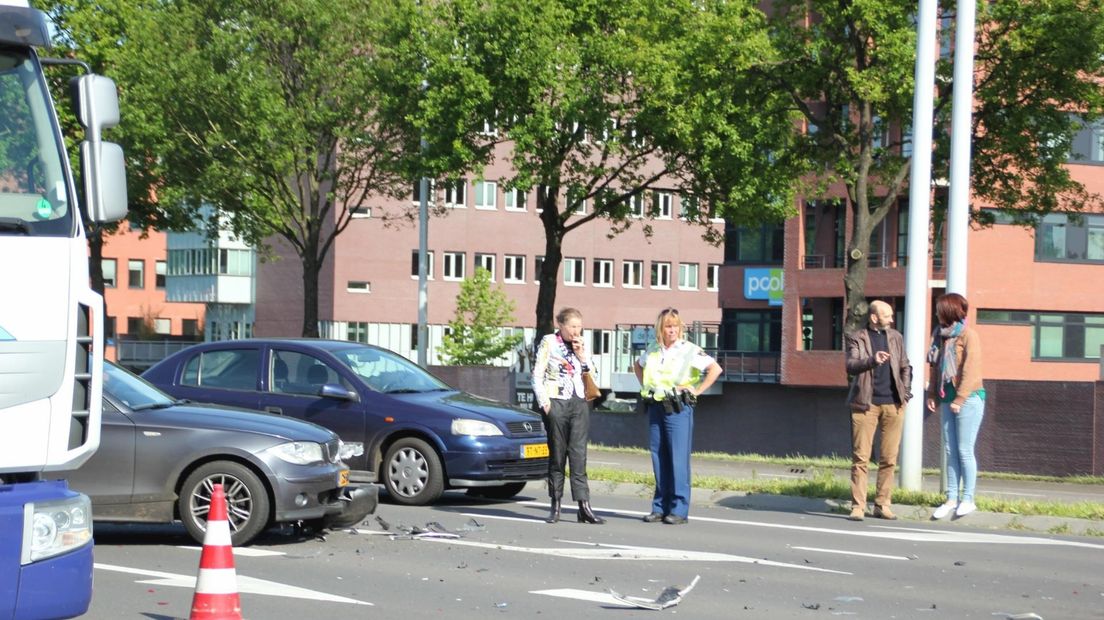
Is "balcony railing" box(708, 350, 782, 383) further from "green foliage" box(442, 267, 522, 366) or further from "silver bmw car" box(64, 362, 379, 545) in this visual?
"silver bmw car" box(64, 362, 379, 545)

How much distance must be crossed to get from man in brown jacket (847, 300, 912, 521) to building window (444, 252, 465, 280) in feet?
226

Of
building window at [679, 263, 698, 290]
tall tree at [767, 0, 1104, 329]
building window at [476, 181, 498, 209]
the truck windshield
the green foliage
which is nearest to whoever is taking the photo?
the truck windshield

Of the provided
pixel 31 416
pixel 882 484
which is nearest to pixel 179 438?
pixel 31 416

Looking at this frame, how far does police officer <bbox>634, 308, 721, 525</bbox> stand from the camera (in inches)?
546

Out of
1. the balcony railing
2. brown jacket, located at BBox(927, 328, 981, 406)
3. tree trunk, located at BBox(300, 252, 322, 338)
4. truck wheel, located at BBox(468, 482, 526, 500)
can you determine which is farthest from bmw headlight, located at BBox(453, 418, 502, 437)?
the balcony railing

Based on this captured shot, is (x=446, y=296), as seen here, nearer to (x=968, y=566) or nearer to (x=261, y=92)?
(x=261, y=92)

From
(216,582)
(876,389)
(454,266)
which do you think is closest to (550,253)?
(876,389)

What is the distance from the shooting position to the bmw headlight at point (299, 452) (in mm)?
11750

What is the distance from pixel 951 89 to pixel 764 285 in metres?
34.7

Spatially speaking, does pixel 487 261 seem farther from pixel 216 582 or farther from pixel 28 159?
pixel 28 159

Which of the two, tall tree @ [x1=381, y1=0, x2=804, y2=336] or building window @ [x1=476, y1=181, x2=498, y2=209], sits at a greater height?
building window @ [x1=476, y1=181, x2=498, y2=209]

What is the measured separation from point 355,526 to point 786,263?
45.2m

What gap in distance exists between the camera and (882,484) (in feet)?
48.9

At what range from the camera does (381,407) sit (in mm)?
15633
